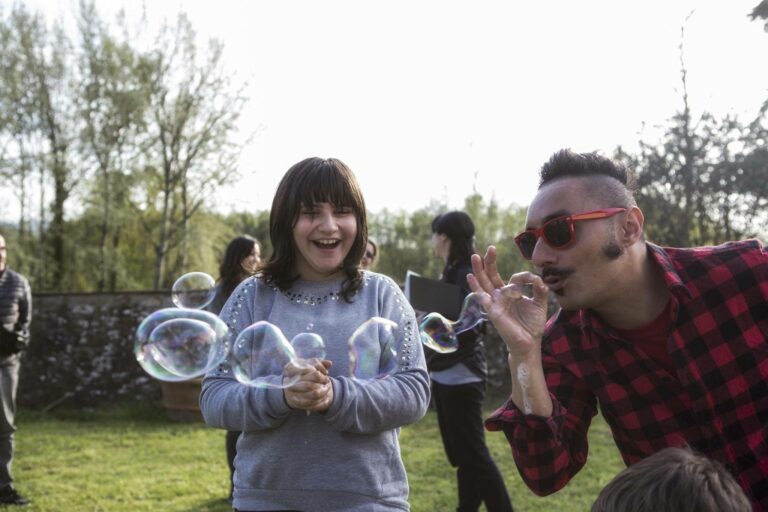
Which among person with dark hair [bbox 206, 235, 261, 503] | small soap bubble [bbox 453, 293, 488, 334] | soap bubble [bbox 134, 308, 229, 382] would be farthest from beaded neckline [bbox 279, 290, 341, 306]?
person with dark hair [bbox 206, 235, 261, 503]

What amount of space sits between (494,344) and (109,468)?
562cm

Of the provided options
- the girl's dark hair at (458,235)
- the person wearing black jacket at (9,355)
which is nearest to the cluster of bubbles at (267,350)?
the girl's dark hair at (458,235)

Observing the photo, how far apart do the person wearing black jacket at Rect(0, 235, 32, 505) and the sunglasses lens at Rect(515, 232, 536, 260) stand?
15.4 ft

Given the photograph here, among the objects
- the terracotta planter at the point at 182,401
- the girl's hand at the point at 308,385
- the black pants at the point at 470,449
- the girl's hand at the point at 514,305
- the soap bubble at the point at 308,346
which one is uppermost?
the girl's hand at the point at 514,305

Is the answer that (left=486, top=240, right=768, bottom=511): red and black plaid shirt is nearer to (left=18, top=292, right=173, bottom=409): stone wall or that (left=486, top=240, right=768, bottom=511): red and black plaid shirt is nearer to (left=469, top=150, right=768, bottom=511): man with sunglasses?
(left=469, top=150, right=768, bottom=511): man with sunglasses

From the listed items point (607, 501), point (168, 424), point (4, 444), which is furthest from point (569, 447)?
point (168, 424)

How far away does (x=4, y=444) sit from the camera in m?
5.38

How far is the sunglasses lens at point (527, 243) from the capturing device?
1951 mm

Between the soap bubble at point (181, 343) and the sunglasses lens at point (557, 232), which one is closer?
the sunglasses lens at point (557, 232)

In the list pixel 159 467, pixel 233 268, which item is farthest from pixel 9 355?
pixel 233 268

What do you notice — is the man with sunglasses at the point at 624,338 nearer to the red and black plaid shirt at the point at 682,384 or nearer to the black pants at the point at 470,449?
the red and black plaid shirt at the point at 682,384

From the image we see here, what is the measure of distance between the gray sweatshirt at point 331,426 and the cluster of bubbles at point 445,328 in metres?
0.84

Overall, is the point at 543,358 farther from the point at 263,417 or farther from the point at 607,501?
the point at 263,417

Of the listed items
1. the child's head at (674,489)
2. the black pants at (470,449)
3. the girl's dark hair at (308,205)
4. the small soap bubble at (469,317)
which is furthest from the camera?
the black pants at (470,449)
